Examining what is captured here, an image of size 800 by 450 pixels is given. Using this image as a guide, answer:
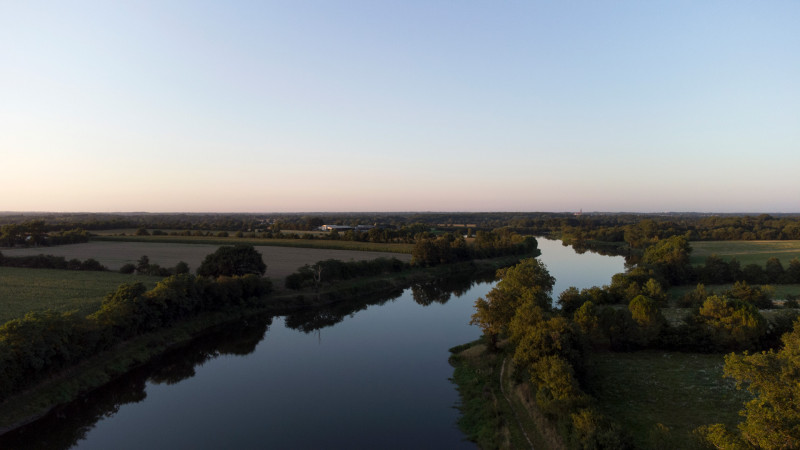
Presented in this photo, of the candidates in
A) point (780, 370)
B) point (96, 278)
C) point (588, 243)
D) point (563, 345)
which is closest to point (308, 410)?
point (563, 345)

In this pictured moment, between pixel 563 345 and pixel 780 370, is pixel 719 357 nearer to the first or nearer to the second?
pixel 563 345

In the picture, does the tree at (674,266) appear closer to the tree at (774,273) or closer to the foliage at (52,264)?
the tree at (774,273)

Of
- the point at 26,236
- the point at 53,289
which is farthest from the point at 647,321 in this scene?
the point at 26,236

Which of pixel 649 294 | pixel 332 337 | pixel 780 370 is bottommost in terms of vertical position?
pixel 332 337

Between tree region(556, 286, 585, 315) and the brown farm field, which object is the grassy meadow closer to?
the brown farm field

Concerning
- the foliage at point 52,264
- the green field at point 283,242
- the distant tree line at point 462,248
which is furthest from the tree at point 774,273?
the foliage at point 52,264

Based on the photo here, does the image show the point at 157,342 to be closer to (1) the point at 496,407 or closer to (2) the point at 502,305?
(1) the point at 496,407
